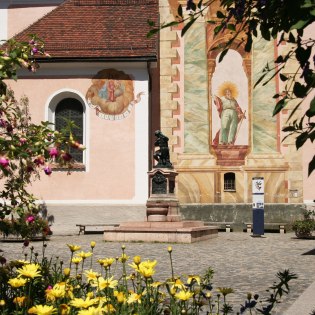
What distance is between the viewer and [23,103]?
2405cm

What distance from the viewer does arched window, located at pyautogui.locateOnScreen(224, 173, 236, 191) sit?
24719 mm

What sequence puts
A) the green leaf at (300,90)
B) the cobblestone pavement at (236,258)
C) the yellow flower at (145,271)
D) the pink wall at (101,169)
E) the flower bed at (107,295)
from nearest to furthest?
the green leaf at (300,90), the flower bed at (107,295), the yellow flower at (145,271), the cobblestone pavement at (236,258), the pink wall at (101,169)

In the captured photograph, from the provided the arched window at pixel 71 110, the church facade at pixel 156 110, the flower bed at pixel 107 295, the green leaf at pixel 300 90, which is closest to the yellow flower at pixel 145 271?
the flower bed at pixel 107 295

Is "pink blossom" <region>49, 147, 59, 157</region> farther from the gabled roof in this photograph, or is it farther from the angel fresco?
the angel fresco

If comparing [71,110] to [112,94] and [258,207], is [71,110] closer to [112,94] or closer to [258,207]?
[112,94]

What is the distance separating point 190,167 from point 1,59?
19866 mm

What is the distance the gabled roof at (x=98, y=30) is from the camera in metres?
23.7

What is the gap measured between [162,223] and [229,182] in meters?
6.82

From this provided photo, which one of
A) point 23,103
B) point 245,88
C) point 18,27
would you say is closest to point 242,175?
point 245,88

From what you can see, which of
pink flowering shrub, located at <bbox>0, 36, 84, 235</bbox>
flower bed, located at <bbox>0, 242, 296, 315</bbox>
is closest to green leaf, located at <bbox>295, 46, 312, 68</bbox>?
flower bed, located at <bbox>0, 242, 296, 315</bbox>

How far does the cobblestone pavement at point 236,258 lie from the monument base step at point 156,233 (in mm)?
374

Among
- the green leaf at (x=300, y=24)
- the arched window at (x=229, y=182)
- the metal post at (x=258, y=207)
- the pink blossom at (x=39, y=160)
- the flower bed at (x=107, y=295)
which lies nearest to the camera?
the green leaf at (x=300, y=24)

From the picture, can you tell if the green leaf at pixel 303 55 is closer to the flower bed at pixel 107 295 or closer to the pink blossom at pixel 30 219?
the flower bed at pixel 107 295

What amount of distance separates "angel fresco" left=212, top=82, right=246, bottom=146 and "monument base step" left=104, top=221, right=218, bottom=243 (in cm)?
674
